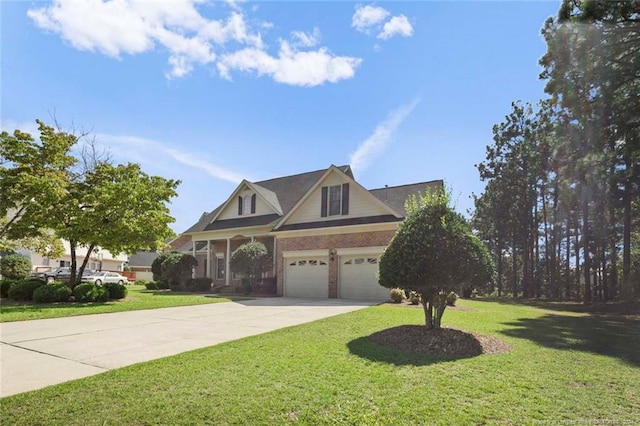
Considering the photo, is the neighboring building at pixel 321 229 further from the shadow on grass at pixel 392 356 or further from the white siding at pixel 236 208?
the shadow on grass at pixel 392 356

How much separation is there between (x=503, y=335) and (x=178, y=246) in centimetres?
3194

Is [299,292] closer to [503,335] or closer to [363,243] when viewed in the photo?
[363,243]

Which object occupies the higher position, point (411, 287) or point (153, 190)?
point (153, 190)

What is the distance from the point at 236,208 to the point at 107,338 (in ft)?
63.8

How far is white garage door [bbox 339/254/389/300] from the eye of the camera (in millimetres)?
18927

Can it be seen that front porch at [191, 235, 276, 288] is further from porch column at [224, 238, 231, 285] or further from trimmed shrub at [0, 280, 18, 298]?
trimmed shrub at [0, 280, 18, 298]

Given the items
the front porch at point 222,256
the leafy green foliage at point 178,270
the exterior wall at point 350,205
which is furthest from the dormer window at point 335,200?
the leafy green foliage at point 178,270

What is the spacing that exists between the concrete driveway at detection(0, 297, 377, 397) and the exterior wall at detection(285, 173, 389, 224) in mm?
8194

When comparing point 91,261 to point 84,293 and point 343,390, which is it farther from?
point 343,390

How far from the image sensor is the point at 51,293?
48.4ft

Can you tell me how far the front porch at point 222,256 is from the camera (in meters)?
25.1

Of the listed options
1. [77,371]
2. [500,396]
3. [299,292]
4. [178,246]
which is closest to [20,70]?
[77,371]

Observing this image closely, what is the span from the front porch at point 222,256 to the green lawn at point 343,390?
17.1 m

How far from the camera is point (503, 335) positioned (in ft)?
29.1
